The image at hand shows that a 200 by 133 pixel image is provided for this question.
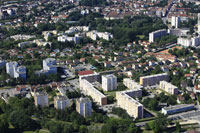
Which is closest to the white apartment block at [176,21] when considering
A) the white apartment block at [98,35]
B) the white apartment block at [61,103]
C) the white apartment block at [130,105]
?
the white apartment block at [98,35]

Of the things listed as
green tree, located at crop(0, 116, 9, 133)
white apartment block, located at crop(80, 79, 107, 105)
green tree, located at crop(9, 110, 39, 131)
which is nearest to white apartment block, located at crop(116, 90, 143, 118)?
white apartment block, located at crop(80, 79, 107, 105)

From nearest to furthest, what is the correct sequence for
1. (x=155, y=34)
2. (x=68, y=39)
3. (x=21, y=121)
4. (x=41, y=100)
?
(x=21, y=121), (x=41, y=100), (x=68, y=39), (x=155, y=34)

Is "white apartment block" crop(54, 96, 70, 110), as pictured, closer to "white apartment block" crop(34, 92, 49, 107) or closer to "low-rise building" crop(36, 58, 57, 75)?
"white apartment block" crop(34, 92, 49, 107)

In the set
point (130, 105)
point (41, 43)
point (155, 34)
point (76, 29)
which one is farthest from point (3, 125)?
point (76, 29)

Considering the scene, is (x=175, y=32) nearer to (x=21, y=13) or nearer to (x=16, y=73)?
(x=16, y=73)

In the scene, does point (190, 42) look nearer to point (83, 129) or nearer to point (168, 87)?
point (168, 87)

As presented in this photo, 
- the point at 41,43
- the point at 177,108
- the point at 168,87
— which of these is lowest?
the point at 177,108
